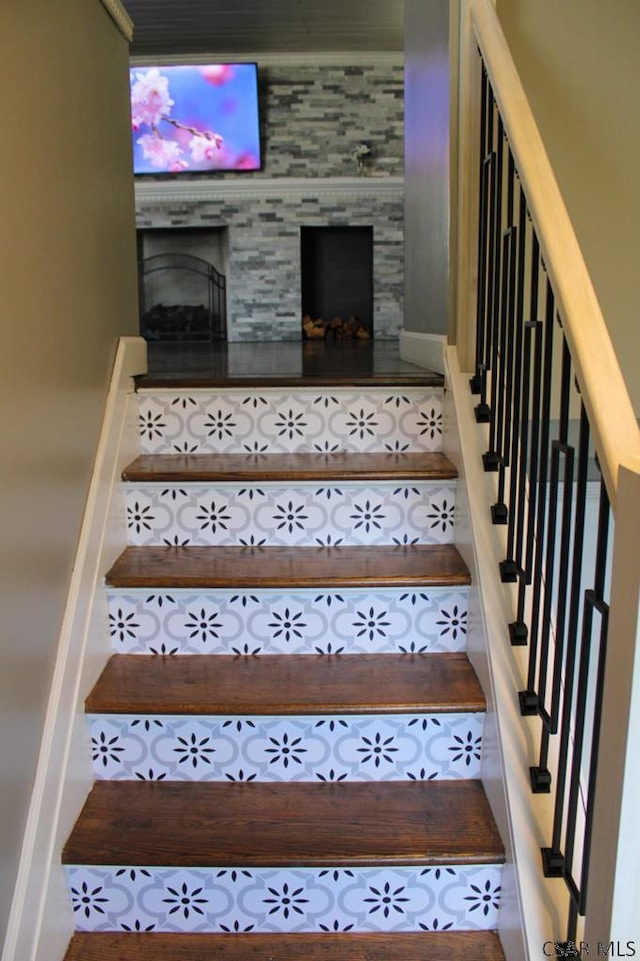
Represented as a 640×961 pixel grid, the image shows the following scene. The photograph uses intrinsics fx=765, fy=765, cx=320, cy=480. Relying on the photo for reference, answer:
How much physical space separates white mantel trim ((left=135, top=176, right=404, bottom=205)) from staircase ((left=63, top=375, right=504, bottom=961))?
5102 mm

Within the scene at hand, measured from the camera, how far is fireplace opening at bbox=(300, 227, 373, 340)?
6.87 m

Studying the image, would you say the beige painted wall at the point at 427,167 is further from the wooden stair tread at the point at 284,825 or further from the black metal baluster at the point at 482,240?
the wooden stair tread at the point at 284,825

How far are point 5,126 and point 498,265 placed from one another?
1.06 metres

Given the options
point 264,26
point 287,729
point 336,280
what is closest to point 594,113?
point 287,729

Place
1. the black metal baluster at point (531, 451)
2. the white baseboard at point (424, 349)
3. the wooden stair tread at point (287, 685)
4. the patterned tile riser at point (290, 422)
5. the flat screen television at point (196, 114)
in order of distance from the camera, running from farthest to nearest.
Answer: the flat screen television at point (196, 114) → the white baseboard at point (424, 349) → the patterned tile riser at point (290, 422) → the wooden stair tread at point (287, 685) → the black metal baluster at point (531, 451)

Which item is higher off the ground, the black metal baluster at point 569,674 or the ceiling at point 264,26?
the ceiling at point 264,26

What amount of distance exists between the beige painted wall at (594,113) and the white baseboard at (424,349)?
545 millimetres

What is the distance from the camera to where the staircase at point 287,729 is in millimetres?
1424

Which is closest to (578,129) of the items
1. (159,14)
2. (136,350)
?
(136,350)

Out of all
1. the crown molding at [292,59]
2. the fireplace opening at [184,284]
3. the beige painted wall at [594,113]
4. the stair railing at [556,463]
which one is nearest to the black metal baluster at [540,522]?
the stair railing at [556,463]

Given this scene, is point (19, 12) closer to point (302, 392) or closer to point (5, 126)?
point (5, 126)

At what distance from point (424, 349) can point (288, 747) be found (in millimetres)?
1620

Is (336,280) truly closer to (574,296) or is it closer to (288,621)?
(288,621)

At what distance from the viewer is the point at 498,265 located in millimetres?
1758
